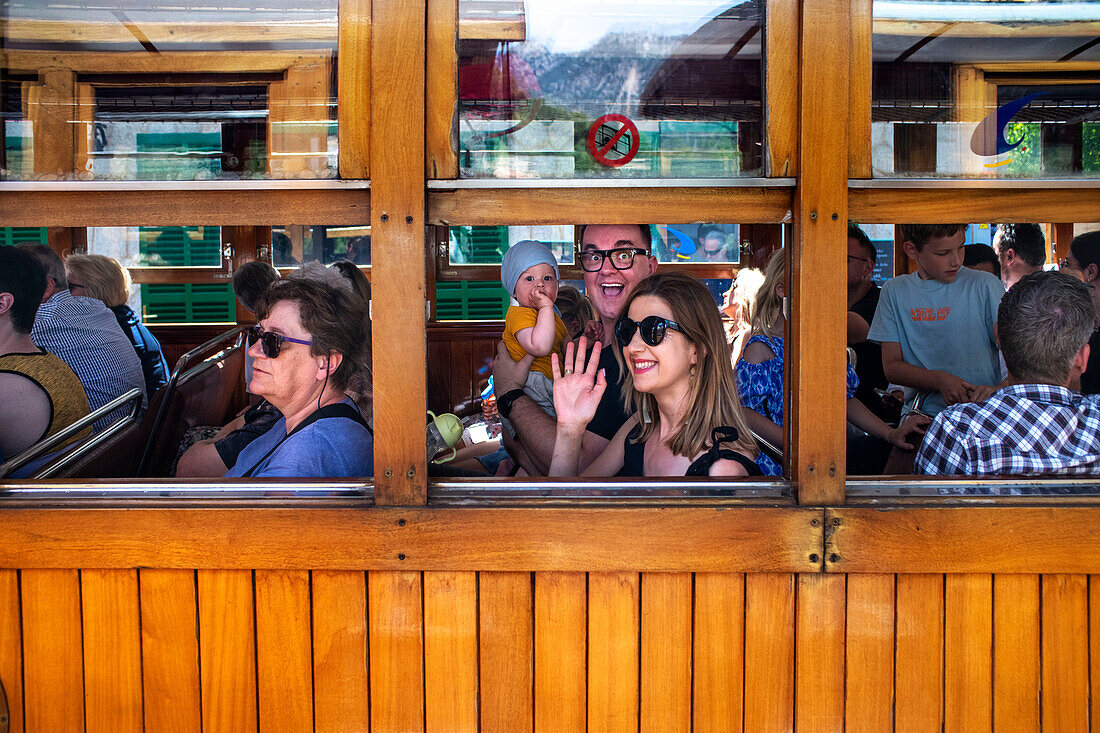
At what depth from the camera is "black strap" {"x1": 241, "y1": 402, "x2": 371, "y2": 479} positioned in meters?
2.09

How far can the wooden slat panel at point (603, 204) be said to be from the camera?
64.2 inches

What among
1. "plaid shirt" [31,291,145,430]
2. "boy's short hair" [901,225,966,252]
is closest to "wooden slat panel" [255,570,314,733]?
"plaid shirt" [31,291,145,430]

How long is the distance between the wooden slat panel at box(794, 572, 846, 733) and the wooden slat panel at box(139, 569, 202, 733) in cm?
118

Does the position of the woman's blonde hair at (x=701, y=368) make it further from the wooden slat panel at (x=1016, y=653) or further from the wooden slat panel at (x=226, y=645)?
the wooden slat panel at (x=226, y=645)

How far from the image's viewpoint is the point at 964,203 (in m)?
1.64

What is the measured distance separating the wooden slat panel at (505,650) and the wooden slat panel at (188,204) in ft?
2.50

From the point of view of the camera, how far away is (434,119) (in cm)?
163

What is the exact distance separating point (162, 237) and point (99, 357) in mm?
2656

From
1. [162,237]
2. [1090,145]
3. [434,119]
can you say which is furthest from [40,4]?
[162,237]

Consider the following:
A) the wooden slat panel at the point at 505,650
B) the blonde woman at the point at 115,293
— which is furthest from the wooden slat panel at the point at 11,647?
the blonde woman at the point at 115,293

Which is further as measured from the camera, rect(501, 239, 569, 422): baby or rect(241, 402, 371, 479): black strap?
rect(501, 239, 569, 422): baby

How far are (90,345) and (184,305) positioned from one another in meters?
2.45

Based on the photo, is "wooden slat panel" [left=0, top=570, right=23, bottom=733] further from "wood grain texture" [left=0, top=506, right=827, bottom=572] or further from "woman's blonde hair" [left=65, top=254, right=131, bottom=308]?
"woman's blonde hair" [left=65, top=254, right=131, bottom=308]

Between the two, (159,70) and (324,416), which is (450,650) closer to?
(324,416)
